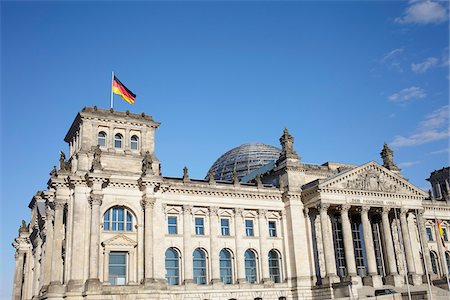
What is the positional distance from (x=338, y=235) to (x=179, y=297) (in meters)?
22.3

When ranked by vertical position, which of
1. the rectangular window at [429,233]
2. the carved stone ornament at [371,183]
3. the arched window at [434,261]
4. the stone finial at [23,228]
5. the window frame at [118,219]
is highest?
the carved stone ornament at [371,183]

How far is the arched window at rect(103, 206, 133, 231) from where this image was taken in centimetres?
5012

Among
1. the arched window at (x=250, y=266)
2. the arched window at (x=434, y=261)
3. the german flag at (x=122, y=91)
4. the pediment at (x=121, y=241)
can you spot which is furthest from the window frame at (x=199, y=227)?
the arched window at (x=434, y=261)

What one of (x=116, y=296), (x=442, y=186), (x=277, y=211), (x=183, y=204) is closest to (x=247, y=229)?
(x=277, y=211)

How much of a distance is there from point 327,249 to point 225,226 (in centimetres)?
1223

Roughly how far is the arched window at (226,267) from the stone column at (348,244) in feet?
44.4

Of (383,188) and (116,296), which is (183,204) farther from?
(383,188)

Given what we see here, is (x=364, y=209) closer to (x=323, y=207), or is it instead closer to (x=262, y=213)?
(x=323, y=207)

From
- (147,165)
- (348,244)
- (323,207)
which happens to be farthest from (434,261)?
(147,165)

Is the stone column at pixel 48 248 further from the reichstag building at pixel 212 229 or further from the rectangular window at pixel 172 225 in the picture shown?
the rectangular window at pixel 172 225

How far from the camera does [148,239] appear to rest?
4953 cm

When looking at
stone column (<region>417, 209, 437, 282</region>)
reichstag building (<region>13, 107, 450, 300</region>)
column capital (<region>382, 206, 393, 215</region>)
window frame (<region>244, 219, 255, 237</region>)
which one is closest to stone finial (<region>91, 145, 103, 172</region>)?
reichstag building (<region>13, 107, 450, 300</region>)

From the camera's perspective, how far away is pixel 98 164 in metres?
49.5

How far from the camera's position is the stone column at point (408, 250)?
60625mm
